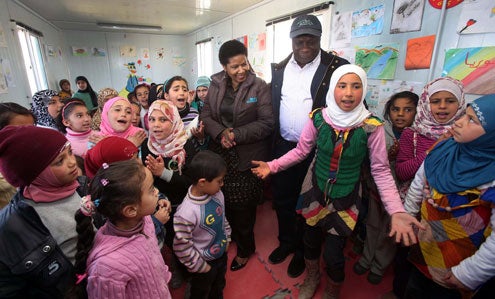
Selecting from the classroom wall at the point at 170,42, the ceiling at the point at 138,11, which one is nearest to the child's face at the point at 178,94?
the classroom wall at the point at 170,42

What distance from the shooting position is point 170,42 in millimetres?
8719

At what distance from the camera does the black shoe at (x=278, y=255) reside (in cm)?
203

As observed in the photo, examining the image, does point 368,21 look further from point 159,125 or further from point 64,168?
point 64,168

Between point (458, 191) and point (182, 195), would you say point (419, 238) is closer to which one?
point (458, 191)

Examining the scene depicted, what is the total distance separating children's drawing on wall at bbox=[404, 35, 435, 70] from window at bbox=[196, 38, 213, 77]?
18.5 ft

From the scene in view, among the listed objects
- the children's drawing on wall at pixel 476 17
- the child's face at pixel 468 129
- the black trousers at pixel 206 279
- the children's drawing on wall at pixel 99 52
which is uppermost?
the children's drawing on wall at pixel 99 52

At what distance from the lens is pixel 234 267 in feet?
6.52

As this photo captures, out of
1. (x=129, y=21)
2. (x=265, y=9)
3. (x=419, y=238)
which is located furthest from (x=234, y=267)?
→ (x=129, y=21)

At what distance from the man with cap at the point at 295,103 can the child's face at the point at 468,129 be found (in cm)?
79

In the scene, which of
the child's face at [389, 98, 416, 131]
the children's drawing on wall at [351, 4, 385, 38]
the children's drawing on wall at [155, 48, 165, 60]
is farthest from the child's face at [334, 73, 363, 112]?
the children's drawing on wall at [155, 48, 165, 60]

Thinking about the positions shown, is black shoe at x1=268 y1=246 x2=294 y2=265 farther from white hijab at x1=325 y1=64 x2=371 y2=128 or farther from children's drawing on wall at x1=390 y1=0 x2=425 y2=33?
children's drawing on wall at x1=390 y1=0 x2=425 y2=33

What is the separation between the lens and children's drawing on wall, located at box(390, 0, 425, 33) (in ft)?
7.15

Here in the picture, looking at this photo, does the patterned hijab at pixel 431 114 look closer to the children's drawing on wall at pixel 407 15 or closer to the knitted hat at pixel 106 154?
the children's drawing on wall at pixel 407 15

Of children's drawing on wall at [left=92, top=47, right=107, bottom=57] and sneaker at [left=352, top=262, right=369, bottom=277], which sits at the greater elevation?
children's drawing on wall at [left=92, top=47, right=107, bottom=57]
